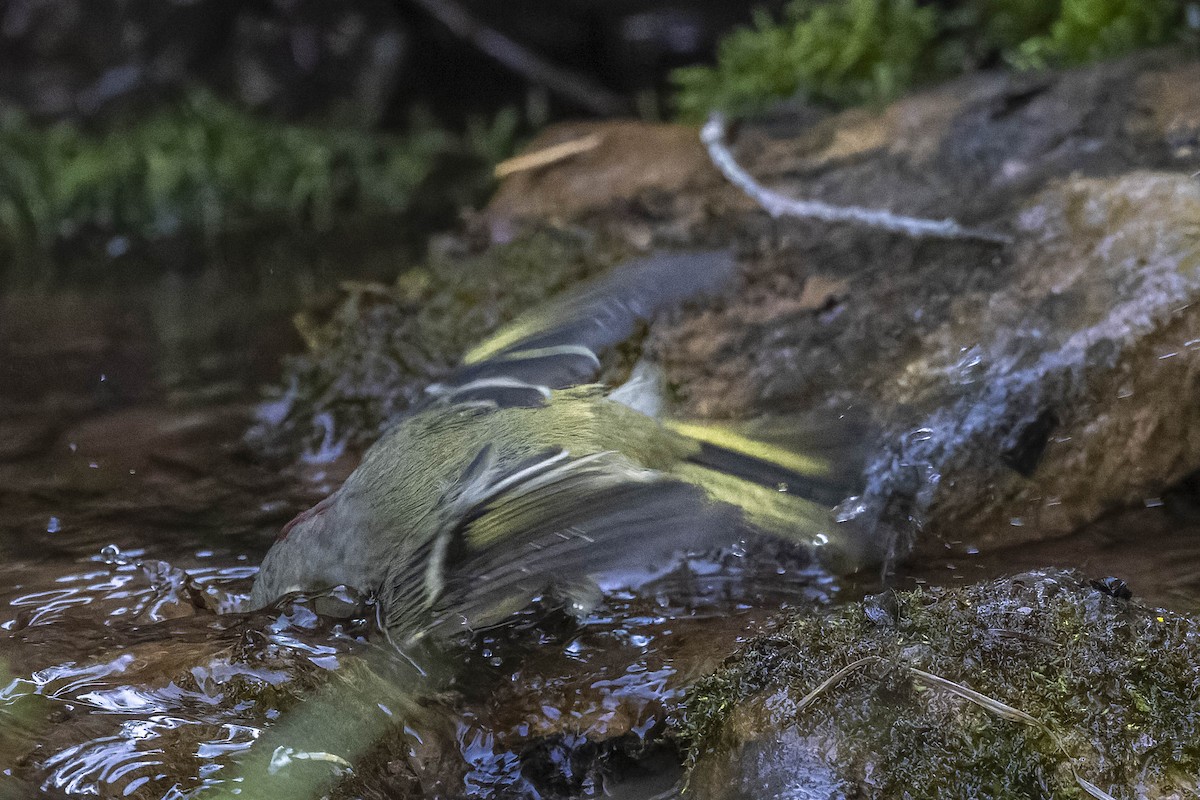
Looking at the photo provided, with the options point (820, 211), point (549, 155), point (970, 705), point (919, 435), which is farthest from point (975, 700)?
point (549, 155)

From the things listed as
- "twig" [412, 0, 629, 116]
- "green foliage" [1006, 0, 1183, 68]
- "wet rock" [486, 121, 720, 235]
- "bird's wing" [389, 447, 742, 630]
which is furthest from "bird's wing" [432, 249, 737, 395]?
"twig" [412, 0, 629, 116]

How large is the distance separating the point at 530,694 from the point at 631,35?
8.60 feet

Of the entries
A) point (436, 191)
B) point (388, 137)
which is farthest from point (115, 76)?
point (436, 191)

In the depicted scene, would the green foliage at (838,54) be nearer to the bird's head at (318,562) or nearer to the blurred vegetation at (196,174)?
the blurred vegetation at (196,174)

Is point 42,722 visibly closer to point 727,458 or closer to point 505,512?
point 505,512

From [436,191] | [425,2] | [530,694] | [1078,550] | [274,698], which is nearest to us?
[274,698]

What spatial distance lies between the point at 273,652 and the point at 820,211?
4.75ft

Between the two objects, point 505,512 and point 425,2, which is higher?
point 425,2

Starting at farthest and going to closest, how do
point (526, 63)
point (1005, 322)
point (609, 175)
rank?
point (526, 63)
point (609, 175)
point (1005, 322)

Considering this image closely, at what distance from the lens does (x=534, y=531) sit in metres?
1.34

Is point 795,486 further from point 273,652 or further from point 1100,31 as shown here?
point 1100,31

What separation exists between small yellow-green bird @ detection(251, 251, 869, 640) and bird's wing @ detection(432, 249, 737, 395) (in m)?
0.09

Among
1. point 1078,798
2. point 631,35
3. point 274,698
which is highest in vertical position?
point 631,35

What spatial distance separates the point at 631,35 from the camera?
130 inches
